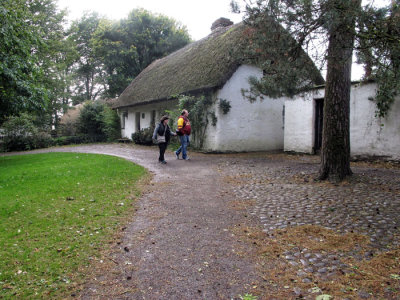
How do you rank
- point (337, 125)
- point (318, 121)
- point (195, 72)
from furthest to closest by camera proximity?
point (195, 72) < point (318, 121) < point (337, 125)

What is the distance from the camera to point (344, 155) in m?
6.84

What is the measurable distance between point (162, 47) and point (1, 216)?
28448 millimetres

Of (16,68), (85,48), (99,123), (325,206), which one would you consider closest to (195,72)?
(16,68)

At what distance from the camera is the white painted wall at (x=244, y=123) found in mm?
13320

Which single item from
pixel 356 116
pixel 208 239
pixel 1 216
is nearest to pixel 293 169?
pixel 356 116

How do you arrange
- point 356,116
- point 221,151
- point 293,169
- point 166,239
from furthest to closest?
point 221,151
point 356,116
point 293,169
point 166,239

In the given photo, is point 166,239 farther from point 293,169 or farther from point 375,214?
point 293,169

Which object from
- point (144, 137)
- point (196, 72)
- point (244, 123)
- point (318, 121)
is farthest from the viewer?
point (144, 137)

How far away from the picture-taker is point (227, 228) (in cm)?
429

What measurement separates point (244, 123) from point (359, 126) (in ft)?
16.3

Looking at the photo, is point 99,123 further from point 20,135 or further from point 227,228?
point 227,228

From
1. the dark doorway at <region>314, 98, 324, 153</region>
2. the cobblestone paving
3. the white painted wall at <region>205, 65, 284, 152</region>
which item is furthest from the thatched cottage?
the cobblestone paving

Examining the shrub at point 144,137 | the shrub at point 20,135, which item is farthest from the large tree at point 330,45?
the shrub at point 20,135

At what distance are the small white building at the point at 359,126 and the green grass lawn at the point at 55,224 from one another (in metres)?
6.27
